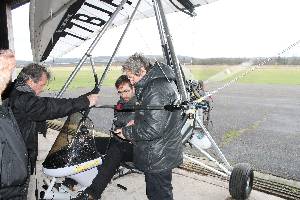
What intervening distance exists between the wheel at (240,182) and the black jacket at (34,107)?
7.58 feet

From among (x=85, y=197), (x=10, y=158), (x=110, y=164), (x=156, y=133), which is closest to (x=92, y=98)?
(x=156, y=133)

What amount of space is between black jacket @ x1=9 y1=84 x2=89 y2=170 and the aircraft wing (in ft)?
8.74

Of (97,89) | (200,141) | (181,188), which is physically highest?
(97,89)

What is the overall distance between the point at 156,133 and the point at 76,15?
166 inches

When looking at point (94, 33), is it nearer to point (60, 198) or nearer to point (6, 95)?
point (60, 198)

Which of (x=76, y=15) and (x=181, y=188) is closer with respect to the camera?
(x=181, y=188)

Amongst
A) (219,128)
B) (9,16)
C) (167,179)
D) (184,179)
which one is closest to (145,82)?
(167,179)

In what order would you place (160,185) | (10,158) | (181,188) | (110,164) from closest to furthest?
1. (10,158)
2. (160,185)
3. (110,164)
4. (181,188)

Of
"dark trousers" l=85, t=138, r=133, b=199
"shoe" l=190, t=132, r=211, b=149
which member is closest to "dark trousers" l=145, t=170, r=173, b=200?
"dark trousers" l=85, t=138, r=133, b=199

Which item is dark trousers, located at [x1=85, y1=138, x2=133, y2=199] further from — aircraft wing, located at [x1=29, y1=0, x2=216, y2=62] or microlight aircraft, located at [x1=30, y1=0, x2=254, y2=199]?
aircraft wing, located at [x1=29, y1=0, x2=216, y2=62]

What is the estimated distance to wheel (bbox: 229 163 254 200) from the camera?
4258mm

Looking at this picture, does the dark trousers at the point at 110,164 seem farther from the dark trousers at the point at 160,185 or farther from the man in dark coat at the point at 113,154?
the dark trousers at the point at 160,185

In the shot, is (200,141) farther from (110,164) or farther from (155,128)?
(155,128)

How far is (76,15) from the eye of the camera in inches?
254
